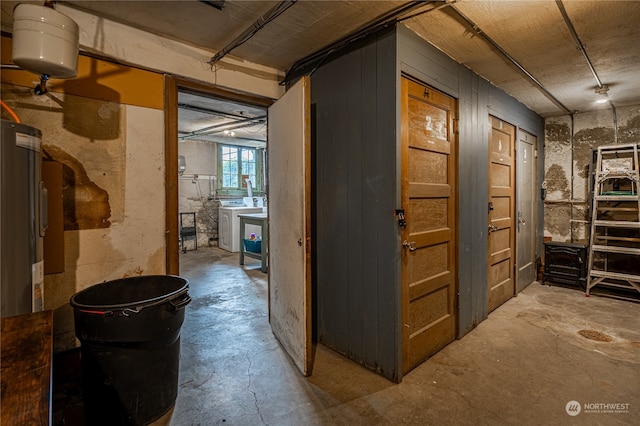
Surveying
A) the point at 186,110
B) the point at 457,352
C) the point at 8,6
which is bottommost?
the point at 457,352

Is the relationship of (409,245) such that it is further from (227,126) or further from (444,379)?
(227,126)

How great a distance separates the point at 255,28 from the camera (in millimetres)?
2074

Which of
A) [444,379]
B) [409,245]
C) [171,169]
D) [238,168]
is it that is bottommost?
[444,379]

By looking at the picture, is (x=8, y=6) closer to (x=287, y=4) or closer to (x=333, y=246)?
(x=287, y=4)

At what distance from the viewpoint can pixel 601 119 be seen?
172 inches

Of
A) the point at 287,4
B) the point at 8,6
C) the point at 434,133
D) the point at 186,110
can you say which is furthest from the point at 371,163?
the point at 186,110

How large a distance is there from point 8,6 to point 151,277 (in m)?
1.75

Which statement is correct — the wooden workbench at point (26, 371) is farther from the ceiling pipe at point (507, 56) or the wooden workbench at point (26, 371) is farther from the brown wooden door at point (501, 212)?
the brown wooden door at point (501, 212)

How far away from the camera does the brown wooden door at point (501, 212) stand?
3350mm

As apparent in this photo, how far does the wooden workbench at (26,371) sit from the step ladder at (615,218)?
205 inches

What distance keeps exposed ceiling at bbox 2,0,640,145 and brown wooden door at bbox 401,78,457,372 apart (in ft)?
1.45

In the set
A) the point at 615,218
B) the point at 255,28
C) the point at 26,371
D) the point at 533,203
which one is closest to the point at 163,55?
the point at 255,28

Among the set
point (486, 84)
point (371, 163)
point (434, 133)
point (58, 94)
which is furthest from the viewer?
point (486, 84)

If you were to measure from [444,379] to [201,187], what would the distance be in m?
6.68
